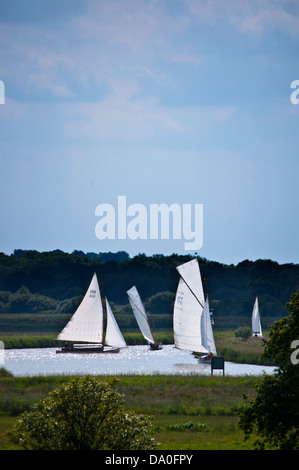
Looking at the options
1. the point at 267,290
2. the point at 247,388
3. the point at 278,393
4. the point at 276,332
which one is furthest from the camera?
the point at 267,290

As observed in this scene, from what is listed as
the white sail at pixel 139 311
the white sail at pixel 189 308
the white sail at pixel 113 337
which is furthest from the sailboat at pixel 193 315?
the white sail at pixel 139 311

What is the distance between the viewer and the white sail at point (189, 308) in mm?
64750

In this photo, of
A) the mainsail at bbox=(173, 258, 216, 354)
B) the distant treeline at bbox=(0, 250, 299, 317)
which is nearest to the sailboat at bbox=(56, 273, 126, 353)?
the mainsail at bbox=(173, 258, 216, 354)

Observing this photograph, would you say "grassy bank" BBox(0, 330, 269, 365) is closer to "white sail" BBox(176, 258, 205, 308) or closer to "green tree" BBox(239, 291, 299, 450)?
"white sail" BBox(176, 258, 205, 308)

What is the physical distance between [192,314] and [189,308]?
2.10 ft

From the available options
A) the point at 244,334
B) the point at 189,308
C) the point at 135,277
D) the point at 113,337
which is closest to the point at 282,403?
the point at 189,308

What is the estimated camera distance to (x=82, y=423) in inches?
795

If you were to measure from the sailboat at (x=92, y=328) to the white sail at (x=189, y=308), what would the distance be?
11.9 meters

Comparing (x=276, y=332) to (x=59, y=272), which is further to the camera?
(x=59, y=272)

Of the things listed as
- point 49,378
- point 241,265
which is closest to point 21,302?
point 241,265

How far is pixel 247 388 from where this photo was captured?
40.1 metres

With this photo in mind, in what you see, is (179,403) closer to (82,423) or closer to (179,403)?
(179,403)
